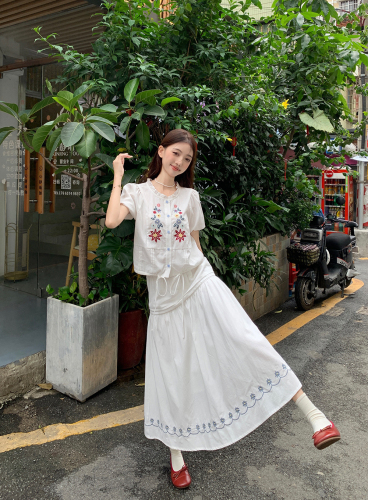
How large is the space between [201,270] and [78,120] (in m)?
1.16

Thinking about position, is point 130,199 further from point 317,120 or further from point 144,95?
point 317,120

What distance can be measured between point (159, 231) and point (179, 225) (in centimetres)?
12

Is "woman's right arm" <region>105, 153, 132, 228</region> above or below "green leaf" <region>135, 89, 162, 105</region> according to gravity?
below

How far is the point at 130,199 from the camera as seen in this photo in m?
2.27

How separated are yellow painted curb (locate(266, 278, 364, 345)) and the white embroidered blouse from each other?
2.53 meters

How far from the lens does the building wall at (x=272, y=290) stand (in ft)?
16.5

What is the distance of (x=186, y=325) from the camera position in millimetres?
2340

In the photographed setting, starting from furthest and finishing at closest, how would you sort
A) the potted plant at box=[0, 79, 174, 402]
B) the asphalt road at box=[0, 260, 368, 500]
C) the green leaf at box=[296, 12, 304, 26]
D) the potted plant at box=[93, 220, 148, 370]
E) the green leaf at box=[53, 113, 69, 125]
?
the green leaf at box=[296, 12, 304, 26] → the potted plant at box=[93, 220, 148, 370] → the potted plant at box=[0, 79, 174, 402] → the green leaf at box=[53, 113, 69, 125] → the asphalt road at box=[0, 260, 368, 500]

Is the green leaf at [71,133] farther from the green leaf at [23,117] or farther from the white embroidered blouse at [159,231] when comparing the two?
the green leaf at [23,117]

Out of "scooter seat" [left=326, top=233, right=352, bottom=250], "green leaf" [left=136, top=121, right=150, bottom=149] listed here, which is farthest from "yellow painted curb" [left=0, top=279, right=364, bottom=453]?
"scooter seat" [left=326, top=233, right=352, bottom=250]

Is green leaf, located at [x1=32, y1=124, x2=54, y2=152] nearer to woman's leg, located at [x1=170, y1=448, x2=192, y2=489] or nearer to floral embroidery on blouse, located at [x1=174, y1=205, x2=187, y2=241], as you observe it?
floral embroidery on blouse, located at [x1=174, y1=205, x2=187, y2=241]

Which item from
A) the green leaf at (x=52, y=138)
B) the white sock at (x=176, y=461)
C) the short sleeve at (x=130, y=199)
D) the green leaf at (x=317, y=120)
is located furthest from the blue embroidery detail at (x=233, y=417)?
the green leaf at (x=317, y=120)

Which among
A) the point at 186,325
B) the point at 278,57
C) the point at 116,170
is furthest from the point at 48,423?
the point at 278,57

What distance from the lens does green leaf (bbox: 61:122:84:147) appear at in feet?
7.68
